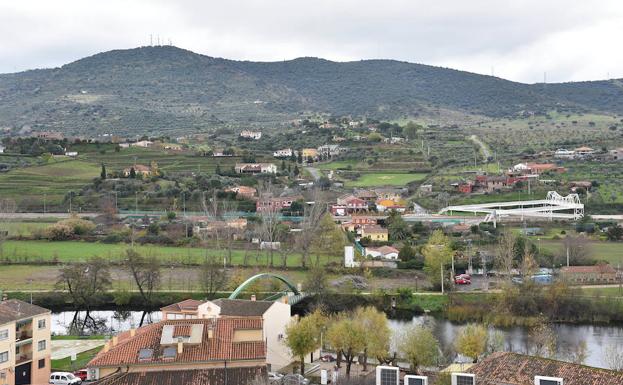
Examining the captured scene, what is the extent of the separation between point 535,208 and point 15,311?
4918 cm

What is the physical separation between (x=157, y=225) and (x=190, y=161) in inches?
1093

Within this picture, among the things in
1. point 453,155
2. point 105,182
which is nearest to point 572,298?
point 105,182

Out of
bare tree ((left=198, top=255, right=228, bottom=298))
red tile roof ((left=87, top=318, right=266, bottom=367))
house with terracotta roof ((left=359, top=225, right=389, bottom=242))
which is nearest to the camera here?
red tile roof ((left=87, top=318, right=266, bottom=367))

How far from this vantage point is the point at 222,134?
393 feet

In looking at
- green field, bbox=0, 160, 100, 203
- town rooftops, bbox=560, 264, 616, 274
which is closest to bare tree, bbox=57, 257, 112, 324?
town rooftops, bbox=560, 264, 616, 274

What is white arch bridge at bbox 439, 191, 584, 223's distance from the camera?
206ft

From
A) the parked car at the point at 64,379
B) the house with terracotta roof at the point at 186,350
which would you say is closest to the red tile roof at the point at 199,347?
the house with terracotta roof at the point at 186,350

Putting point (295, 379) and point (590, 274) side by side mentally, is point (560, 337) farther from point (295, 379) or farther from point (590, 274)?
point (295, 379)

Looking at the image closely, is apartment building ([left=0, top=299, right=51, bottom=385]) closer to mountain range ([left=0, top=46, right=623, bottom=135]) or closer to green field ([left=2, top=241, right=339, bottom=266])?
green field ([left=2, top=241, right=339, bottom=266])

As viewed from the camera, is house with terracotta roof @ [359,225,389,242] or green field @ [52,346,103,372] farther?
house with terracotta roof @ [359,225,389,242]

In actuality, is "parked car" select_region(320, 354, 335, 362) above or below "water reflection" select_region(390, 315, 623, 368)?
above

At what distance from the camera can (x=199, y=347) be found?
23.2 m

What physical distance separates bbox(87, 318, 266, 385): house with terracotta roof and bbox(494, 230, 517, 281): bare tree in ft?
67.6

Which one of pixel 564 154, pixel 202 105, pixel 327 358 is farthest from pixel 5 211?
pixel 202 105
